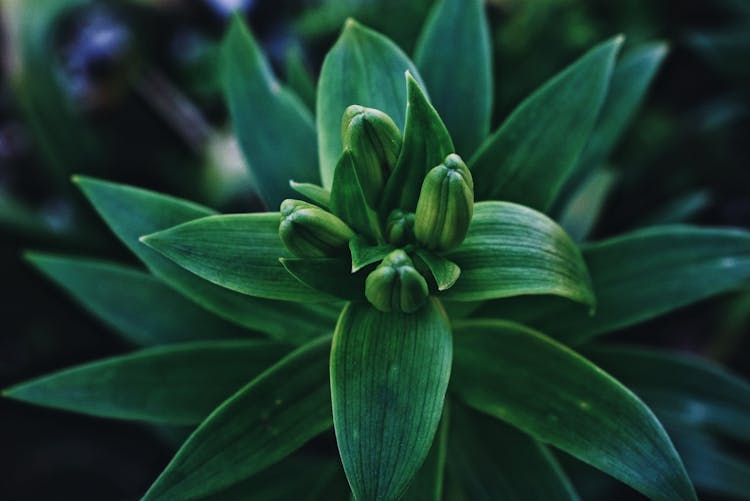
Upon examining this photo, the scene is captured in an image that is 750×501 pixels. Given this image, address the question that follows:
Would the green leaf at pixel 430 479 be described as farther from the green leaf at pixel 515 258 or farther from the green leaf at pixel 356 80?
the green leaf at pixel 356 80

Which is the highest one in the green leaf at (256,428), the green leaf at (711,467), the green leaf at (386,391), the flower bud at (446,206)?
the flower bud at (446,206)

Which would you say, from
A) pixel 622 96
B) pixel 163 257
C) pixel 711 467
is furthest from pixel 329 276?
pixel 711 467

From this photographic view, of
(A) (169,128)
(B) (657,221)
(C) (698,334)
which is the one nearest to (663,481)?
(B) (657,221)

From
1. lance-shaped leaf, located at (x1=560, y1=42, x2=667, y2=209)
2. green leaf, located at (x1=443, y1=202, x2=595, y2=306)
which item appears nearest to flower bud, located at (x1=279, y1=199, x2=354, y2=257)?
green leaf, located at (x1=443, y1=202, x2=595, y2=306)

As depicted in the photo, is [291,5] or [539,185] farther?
[291,5]

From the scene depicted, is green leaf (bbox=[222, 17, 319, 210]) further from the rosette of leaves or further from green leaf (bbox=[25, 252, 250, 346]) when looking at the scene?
green leaf (bbox=[25, 252, 250, 346])

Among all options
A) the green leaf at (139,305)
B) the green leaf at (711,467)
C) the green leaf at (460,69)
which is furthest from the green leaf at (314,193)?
the green leaf at (711,467)

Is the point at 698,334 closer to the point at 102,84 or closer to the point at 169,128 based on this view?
the point at 169,128

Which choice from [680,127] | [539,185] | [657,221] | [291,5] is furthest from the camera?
[291,5]
